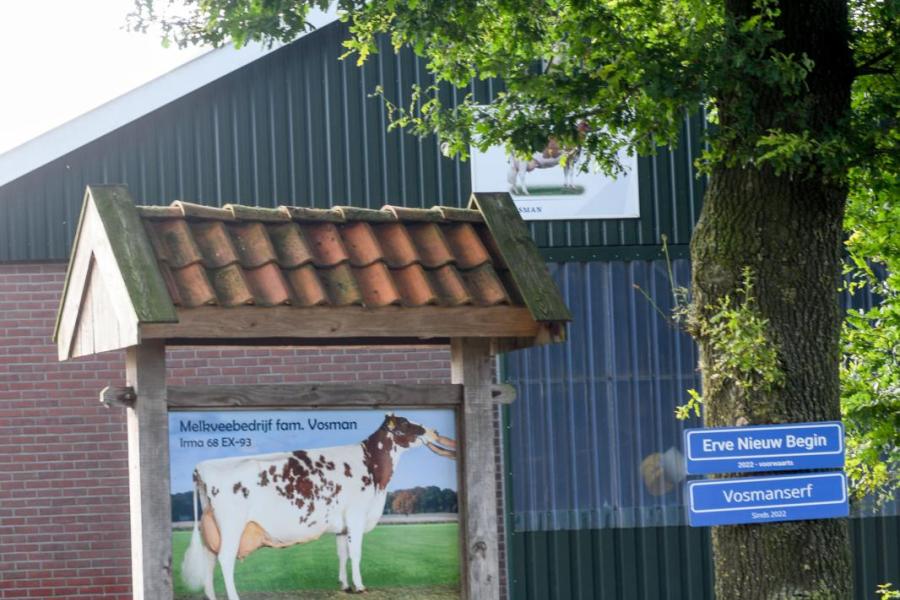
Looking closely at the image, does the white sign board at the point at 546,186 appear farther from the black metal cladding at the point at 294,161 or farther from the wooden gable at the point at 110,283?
the wooden gable at the point at 110,283

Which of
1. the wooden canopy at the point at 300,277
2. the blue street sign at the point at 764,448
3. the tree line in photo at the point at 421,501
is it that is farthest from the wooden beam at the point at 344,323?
the blue street sign at the point at 764,448

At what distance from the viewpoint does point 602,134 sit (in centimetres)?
838

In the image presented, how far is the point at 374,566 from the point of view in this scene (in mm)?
6238

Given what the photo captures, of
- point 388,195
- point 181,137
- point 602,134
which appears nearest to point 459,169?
point 388,195

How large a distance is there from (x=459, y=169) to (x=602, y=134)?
5.25m

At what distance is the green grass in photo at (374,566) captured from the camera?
6105 mm

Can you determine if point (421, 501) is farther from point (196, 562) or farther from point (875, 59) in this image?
point (875, 59)

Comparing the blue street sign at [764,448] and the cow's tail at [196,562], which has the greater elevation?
the blue street sign at [764,448]

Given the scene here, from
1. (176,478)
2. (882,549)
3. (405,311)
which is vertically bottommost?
(882,549)

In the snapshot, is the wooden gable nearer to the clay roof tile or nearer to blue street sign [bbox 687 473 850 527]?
the clay roof tile

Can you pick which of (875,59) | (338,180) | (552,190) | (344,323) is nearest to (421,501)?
(344,323)

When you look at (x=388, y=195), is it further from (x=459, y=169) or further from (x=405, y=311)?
(x=405, y=311)

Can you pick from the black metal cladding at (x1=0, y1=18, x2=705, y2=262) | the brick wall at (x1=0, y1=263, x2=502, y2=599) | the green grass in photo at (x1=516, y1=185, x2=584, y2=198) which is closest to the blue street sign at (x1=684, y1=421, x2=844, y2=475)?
the black metal cladding at (x1=0, y1=18, x2=705, y2=262)

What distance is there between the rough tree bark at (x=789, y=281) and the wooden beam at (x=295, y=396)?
1.63 m
